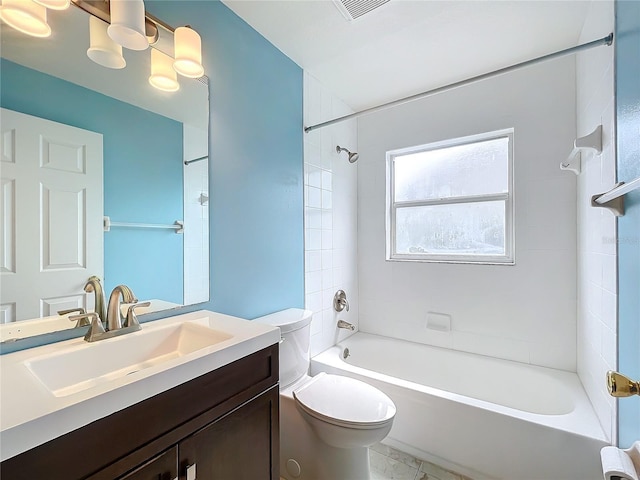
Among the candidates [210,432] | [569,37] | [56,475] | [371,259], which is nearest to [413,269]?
[371,259]

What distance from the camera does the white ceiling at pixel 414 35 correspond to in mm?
1435

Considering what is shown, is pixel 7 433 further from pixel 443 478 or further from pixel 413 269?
pixel 413 269

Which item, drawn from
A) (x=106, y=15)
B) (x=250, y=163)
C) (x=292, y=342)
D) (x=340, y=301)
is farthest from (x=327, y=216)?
(x=106, y=15)

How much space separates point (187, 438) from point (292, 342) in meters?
0.84

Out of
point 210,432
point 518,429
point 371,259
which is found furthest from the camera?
point 371,259

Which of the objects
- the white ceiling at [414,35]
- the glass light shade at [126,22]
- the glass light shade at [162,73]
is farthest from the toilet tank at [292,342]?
the white ceiling at [414,35]

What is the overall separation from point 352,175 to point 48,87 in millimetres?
1997

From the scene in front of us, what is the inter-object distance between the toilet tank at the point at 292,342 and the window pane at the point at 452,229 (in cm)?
123

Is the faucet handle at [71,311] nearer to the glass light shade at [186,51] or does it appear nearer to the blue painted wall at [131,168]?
the blue painted wall at [131,168]

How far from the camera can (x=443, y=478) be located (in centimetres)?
148

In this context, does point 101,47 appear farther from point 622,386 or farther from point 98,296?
point 622,386

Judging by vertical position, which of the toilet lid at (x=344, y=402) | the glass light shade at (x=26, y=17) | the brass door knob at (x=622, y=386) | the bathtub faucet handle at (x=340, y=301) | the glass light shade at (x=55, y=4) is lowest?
the toilet lid at (x=344, y=402)

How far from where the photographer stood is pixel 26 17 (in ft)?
2.93

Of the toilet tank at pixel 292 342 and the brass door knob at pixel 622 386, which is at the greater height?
the brass door knob at pixel 622 386
